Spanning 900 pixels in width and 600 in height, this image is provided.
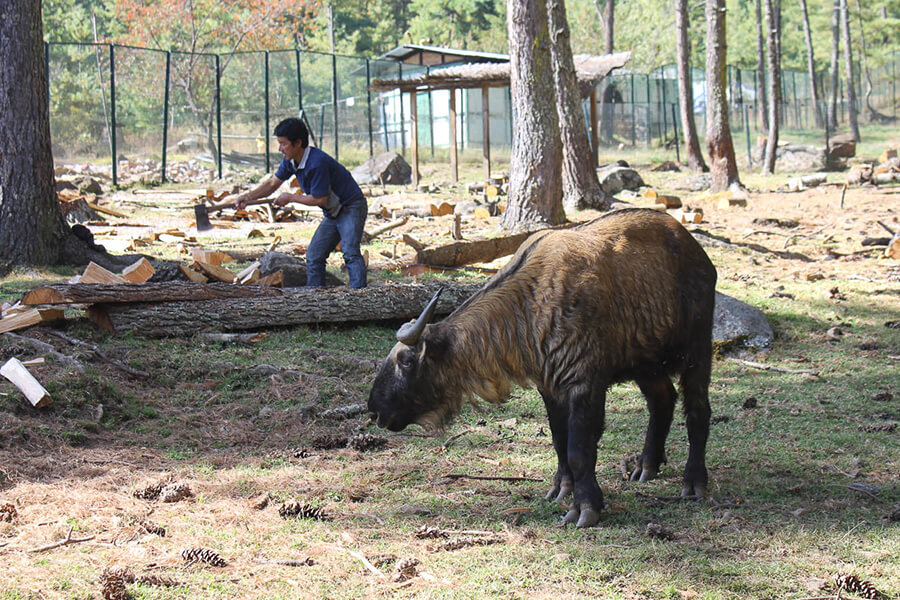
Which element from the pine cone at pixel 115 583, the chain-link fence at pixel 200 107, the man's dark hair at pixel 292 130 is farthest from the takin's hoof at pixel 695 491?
the chain-link fence at pixel 200 107

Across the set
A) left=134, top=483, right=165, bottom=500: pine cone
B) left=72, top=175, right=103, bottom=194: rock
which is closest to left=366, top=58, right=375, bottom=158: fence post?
left=72, top=175, right=103, bottom=194: rock

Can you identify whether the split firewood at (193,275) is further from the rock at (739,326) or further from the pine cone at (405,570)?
the pine cone at (405,570)

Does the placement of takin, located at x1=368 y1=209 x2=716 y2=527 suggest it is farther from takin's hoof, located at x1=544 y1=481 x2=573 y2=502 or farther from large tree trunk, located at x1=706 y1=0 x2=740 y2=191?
large tree trunk, located at x1=706 y1=0 x2=740 y2=191

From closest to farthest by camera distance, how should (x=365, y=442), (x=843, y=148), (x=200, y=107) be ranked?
(x=365, y=442) < (x=200, y=107) < (x=843, y=148)

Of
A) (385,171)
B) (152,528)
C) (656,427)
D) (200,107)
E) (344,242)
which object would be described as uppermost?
(200,107)

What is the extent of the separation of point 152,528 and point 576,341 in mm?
2461

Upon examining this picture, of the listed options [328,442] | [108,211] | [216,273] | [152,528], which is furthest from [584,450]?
[108,211]

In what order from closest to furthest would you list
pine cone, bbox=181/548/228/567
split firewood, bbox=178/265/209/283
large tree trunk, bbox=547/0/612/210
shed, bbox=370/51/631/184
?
pine cone, bbox=181/548/228/567, split firewood, bbox=178/265/209/283, large tree trunk, bbox=547/0/612/210, shed, bbox=370/51/631/184

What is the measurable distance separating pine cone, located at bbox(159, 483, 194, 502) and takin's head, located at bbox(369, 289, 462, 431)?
118cm

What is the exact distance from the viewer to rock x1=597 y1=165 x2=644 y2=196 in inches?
872

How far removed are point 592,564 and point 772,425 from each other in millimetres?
2906

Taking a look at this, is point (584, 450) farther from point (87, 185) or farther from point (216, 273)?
point (87, 185)

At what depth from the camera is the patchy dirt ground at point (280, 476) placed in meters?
4.11

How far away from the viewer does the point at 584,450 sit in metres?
4.85
